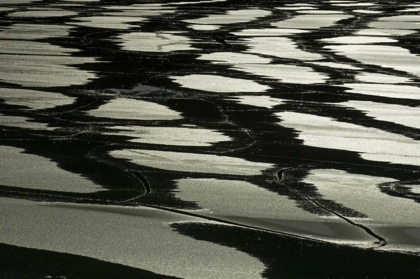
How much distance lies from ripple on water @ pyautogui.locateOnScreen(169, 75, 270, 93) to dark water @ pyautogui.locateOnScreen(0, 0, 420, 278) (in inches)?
0.7

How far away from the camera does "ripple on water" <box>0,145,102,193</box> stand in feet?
11.4

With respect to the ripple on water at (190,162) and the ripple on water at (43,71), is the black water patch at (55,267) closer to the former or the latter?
the ripple on water at (190,162)

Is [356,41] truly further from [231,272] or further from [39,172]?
[231,272]

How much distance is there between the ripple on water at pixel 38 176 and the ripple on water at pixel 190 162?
0.32 m

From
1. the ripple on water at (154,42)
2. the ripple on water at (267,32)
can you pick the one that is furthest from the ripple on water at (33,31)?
the ripple on water at (267,32)

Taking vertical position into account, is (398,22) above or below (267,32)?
below

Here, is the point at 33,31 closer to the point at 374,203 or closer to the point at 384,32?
the point at 384,32

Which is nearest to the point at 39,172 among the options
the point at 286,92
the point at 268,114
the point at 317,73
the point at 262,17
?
the point at 268,114

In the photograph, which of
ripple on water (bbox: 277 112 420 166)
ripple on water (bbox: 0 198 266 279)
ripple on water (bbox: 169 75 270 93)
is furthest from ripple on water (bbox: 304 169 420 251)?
ripple on water (bbox: 169 75 270 93)

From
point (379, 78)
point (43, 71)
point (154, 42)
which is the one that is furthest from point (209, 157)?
point (154, 42)

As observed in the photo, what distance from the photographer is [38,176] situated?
11.9ft

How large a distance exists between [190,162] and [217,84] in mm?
2254

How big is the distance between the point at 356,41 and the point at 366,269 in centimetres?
602

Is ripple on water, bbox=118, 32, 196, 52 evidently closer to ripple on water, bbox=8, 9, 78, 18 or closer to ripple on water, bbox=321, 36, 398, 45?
ripple on water, bbox=321, 36, 398, 45
